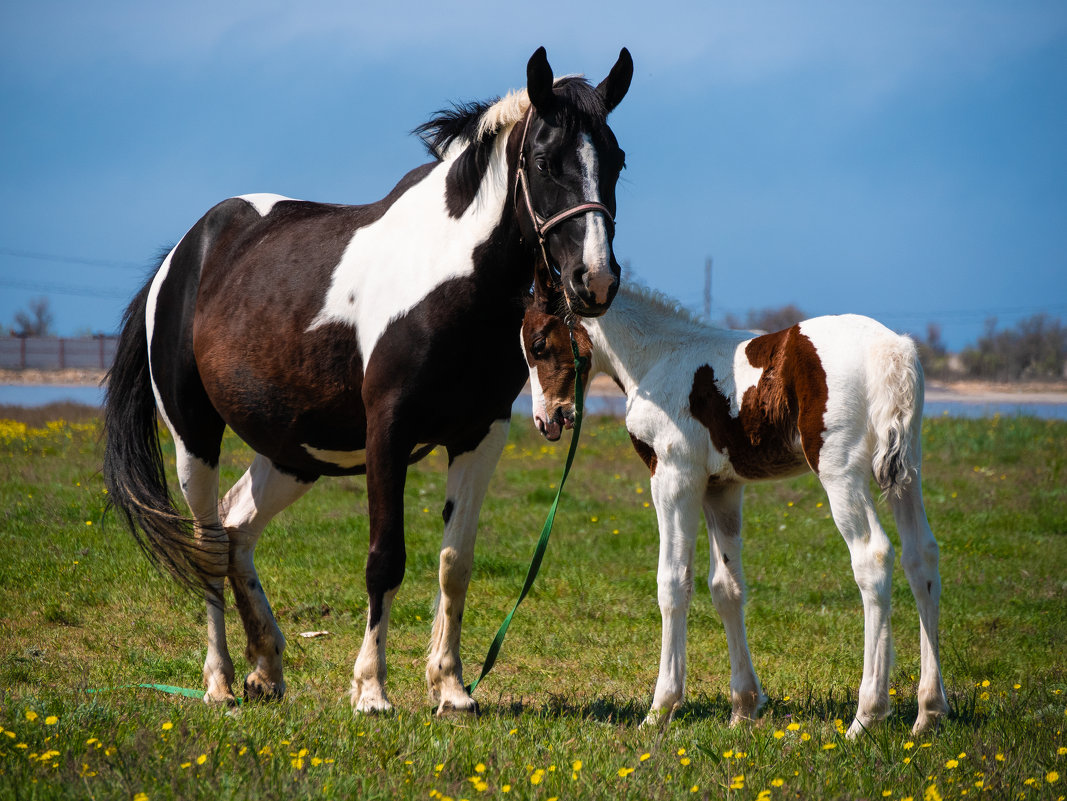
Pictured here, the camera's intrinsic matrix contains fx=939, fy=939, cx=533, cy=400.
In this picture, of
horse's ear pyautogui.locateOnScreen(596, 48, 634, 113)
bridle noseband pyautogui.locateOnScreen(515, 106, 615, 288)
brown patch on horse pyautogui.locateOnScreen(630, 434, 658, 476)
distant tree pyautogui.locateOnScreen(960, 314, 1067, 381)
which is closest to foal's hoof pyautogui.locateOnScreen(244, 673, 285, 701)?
brown patch on horse pyautogui.locateOnScreen(630, 434, 658, 476)

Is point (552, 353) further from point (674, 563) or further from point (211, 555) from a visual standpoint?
point (211, 555)

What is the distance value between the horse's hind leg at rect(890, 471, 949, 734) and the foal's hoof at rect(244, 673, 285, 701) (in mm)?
2931

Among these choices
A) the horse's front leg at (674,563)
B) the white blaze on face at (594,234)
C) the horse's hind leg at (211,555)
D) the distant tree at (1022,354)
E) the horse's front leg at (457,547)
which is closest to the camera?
the white blaze on face at (594,234)

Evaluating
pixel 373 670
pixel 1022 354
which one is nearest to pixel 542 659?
pixel 373 670

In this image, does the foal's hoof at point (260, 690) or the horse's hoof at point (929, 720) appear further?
the foal's hoof at point (260, 690)

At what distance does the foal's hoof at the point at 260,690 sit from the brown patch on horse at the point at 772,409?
2463 mm

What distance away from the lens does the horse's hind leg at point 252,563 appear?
4645mm

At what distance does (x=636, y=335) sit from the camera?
443cm

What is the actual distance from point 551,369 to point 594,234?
88 cm

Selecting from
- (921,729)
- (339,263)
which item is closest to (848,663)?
(921,729)

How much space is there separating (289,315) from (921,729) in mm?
3233

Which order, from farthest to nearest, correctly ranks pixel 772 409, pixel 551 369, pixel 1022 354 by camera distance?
pixel 1022 354, pixel 551 369, pixel 772 409

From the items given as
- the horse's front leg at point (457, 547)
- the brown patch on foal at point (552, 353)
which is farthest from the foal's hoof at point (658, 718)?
the brown patch on foal at point (552, 353)

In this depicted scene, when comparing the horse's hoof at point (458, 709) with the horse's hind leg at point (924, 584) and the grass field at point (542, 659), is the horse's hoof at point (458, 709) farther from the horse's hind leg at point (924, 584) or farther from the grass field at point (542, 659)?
the horse's hind leg at point (924, 584)
